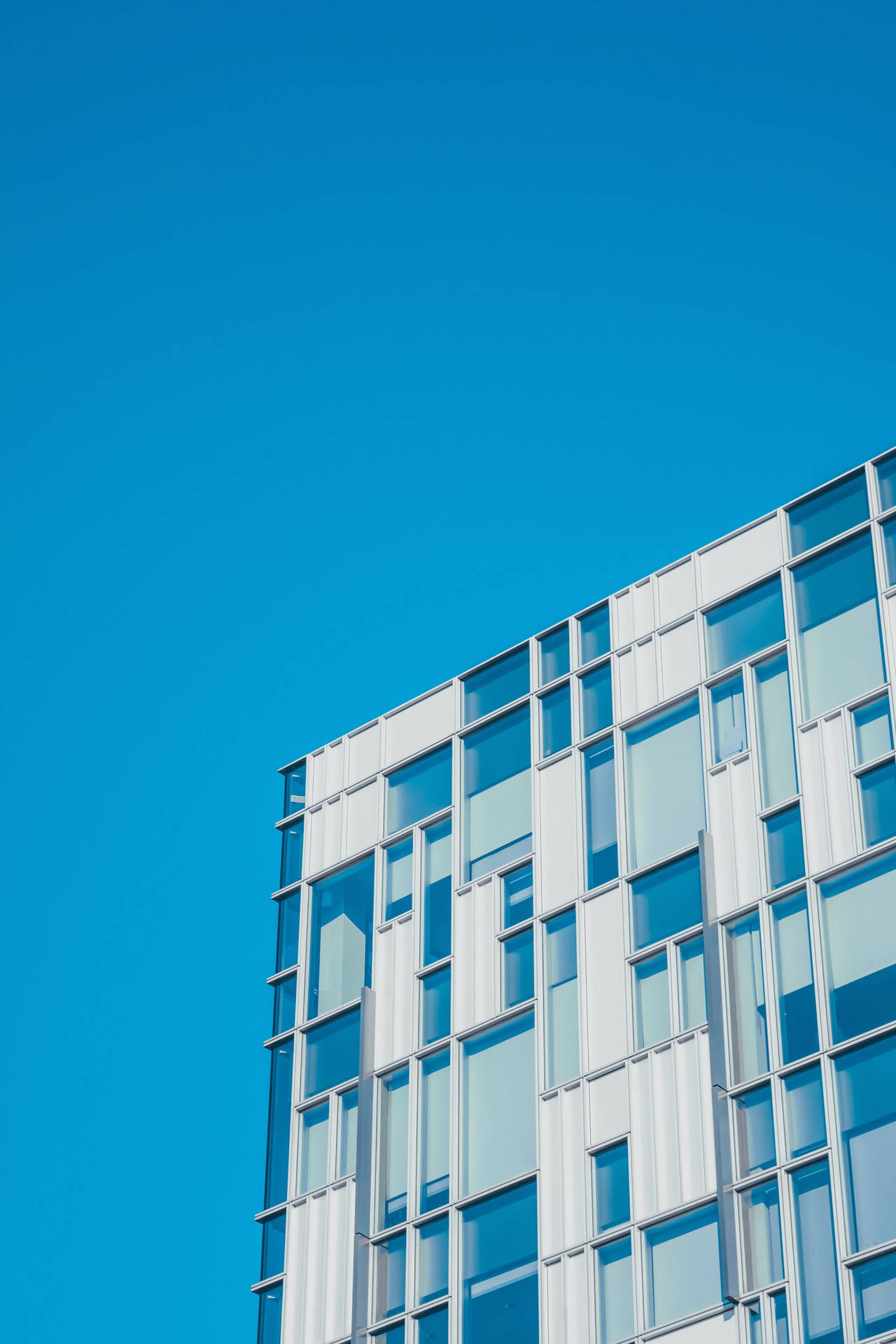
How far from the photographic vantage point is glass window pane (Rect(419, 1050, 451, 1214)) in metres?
33.8

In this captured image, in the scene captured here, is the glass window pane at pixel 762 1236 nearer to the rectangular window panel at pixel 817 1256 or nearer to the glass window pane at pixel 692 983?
the rectangular window panel at pixel 817 1256

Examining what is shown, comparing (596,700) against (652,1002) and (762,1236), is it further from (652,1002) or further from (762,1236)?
(762,1236)

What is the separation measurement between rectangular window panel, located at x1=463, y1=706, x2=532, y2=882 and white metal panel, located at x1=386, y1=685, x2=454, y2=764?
759mm

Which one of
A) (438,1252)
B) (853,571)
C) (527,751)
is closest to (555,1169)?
(438,1252)

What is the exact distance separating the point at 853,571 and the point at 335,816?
36.9ft

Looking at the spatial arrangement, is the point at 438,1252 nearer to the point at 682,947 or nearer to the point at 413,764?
the point at 682,947

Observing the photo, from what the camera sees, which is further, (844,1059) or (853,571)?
(853,571)

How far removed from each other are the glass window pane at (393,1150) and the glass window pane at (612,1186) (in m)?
3.91

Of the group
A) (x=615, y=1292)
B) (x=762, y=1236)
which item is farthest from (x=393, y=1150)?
(x=762, y=1236)

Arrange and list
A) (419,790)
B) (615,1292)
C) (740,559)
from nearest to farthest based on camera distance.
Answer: (615,1292), (740,559), (419,790)

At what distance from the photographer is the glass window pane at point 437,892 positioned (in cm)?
3616

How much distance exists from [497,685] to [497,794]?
7.25 ft

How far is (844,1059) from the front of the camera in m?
28.9

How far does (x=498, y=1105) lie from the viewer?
33.7 m
